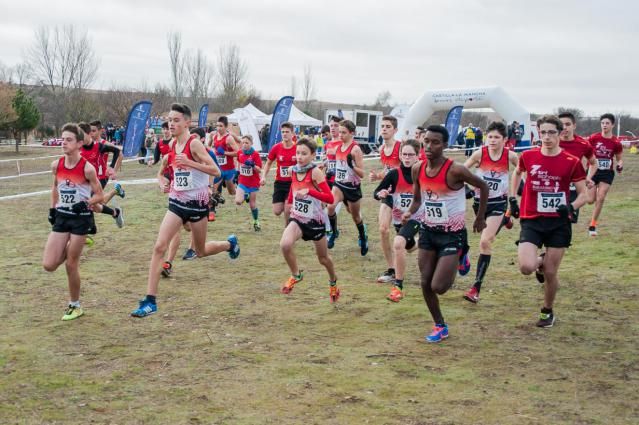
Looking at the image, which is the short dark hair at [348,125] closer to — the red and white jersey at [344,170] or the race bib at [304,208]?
the red and white jersey at [344,170]

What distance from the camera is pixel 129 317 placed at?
754 centimetres

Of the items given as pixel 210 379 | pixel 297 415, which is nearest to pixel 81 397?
pixel 210 379

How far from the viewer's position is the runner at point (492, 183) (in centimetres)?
839

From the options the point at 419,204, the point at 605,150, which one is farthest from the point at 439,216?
the point at 605,150

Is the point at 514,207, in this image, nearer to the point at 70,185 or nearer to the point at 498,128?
the point at 498,128

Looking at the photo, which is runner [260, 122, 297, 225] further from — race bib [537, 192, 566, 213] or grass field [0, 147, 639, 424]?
race bib [537, 192, 566, 213]

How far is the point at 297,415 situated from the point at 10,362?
2853mm

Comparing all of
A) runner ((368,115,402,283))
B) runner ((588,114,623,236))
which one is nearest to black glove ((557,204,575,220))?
runner ((368,115,402,283))

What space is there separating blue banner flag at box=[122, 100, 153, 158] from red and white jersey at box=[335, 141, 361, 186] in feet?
68.6

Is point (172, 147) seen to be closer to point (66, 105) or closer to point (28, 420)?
point (28, 420)

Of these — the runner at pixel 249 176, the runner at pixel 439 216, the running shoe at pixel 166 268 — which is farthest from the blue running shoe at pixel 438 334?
the runner at pixel 249 176

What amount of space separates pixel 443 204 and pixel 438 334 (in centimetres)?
128

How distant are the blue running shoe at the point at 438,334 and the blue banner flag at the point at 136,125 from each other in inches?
994

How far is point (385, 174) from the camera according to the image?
385 inches
